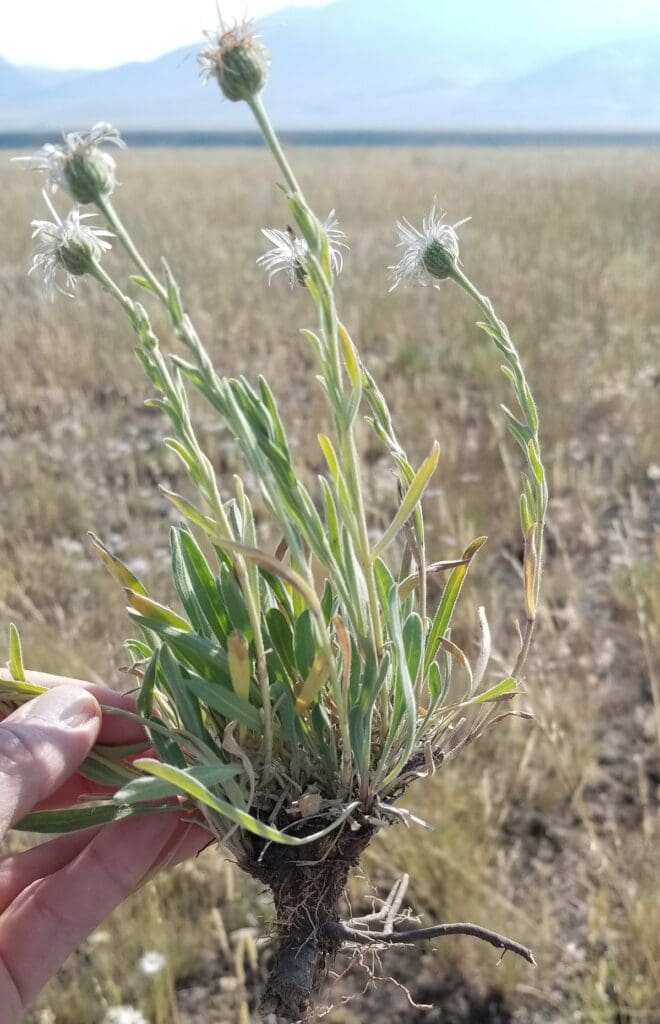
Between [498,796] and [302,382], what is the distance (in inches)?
111

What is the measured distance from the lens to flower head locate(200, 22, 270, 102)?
0.65 m

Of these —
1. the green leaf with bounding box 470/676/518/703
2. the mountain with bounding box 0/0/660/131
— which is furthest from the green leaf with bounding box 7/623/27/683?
the mountain with bounding box 0/0/660/131

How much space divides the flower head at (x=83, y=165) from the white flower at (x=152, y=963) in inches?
52.1

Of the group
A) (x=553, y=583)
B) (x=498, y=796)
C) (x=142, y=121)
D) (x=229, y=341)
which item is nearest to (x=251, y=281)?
(x=229, y=341)

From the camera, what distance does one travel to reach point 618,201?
8.62m

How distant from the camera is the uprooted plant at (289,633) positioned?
0.65m

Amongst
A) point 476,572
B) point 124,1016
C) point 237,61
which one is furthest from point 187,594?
point 476,572

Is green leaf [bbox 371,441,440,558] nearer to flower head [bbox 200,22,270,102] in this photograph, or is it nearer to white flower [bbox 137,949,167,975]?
flower head [bbox 200,22,270,102]

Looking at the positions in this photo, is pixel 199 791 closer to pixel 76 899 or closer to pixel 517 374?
pixel 517 374

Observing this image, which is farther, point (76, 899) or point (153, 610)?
point (76, 899)

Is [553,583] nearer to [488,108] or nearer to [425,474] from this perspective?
[425,474]

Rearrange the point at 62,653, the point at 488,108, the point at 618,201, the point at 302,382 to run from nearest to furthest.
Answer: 1. the point at 62,653
2. the point at 302,382
3. the point at 618,201
4. the point at 488,108

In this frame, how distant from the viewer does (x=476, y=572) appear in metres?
2.55

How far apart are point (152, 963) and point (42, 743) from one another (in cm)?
90
